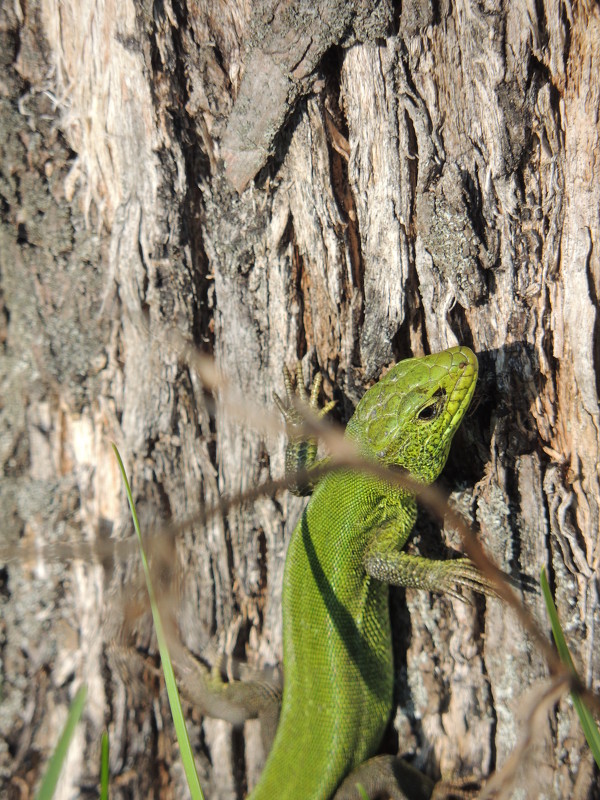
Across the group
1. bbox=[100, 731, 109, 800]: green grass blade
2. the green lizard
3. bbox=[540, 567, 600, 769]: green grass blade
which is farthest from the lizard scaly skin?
bbox=[100, 731, 109, 800]: green grass blade

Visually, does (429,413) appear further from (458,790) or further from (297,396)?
(458,790)

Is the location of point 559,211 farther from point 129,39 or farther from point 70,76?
point 70,76

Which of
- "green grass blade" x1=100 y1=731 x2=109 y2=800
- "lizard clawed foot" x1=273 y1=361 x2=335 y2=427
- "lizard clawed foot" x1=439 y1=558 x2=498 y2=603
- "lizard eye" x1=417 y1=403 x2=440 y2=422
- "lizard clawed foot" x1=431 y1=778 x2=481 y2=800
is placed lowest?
"lizard clawed foot" x1=431 y1=778 x2=481 y2=800

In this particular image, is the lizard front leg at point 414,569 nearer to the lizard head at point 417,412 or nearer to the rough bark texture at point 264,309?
the rough bark texture at point 264,309

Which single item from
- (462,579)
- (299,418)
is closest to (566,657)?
(462,579)

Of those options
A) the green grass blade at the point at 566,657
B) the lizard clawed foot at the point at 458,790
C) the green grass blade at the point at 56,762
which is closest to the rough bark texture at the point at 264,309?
the lizard clawed foot at the point at 458,790

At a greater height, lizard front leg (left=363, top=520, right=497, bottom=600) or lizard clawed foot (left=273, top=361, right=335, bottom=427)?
lizard clawed foot (left=273, top=361, right=335, bottom=427)

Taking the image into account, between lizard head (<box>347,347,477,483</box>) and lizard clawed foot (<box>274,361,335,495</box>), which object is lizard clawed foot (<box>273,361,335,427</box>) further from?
lizard head (<box>347,347,477,483</box>)
